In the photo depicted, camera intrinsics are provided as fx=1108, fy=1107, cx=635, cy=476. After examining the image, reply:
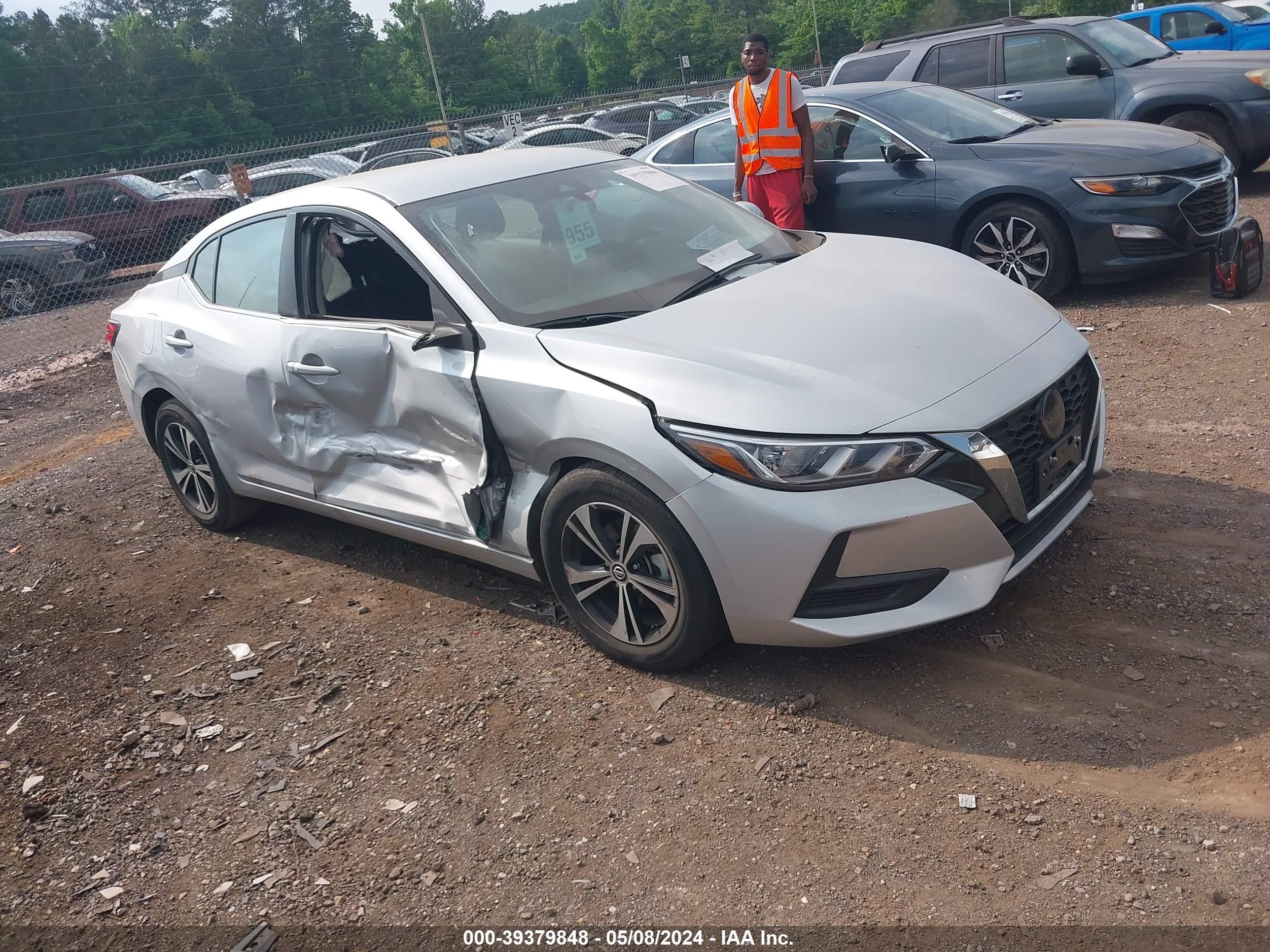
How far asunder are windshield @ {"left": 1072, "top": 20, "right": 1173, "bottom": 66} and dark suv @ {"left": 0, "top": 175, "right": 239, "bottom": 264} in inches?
466

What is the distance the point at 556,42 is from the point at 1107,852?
324 ft

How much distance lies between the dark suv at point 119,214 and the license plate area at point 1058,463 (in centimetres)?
1489

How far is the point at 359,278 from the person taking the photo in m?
4.56

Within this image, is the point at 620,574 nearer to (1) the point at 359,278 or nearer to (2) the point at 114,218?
(1) the point at 359,278

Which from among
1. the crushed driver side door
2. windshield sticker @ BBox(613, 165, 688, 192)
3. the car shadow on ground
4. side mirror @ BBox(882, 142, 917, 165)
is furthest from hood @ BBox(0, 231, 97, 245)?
the car shadow on ground

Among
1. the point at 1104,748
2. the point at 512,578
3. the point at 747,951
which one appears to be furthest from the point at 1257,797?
the point at 512,578

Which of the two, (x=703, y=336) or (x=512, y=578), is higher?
(x=703, y=336)

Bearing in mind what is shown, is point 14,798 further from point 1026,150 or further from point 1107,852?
point 1026,150

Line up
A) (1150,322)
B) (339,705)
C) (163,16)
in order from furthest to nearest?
1. (163,16)
2. (1150,322)
3. (339,705)

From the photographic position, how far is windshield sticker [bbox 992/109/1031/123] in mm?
8094

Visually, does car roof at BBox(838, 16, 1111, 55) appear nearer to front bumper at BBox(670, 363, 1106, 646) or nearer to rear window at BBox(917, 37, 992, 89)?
rear window at BBox(917, 37, 992, 89)

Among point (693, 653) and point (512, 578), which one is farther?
point (512, 578)

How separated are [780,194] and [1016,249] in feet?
5.34

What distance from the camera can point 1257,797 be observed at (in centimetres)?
282
